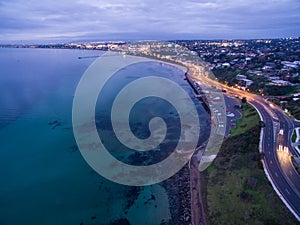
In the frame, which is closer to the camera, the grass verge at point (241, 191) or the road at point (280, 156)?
the grass verge at point (241, 191)

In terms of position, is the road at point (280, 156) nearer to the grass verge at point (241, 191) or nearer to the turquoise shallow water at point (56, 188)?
the grass verge at point (241, 191)

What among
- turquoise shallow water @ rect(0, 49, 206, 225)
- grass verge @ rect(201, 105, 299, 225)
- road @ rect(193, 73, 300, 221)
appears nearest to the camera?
grass verge @ rect(201, 105, 299, 225)

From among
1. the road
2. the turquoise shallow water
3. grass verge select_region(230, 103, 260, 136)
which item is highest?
the road

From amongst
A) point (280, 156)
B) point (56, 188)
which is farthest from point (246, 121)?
point (56, 188)

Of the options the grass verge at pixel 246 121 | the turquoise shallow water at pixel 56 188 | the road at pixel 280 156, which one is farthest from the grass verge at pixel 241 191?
the grass verge at pixel 246 121

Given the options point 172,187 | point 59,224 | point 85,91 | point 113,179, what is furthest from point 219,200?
point 85,91

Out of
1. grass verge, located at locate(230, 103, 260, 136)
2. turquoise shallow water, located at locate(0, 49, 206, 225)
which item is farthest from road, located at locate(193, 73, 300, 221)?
turquoise shallow water, located at locate(0, 49, 206, 225)

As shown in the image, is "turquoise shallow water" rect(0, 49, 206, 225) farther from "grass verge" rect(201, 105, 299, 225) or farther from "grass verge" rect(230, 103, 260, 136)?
"grass verge" rect(230, 103, 260, 136)

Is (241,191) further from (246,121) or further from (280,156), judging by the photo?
(246,121)
